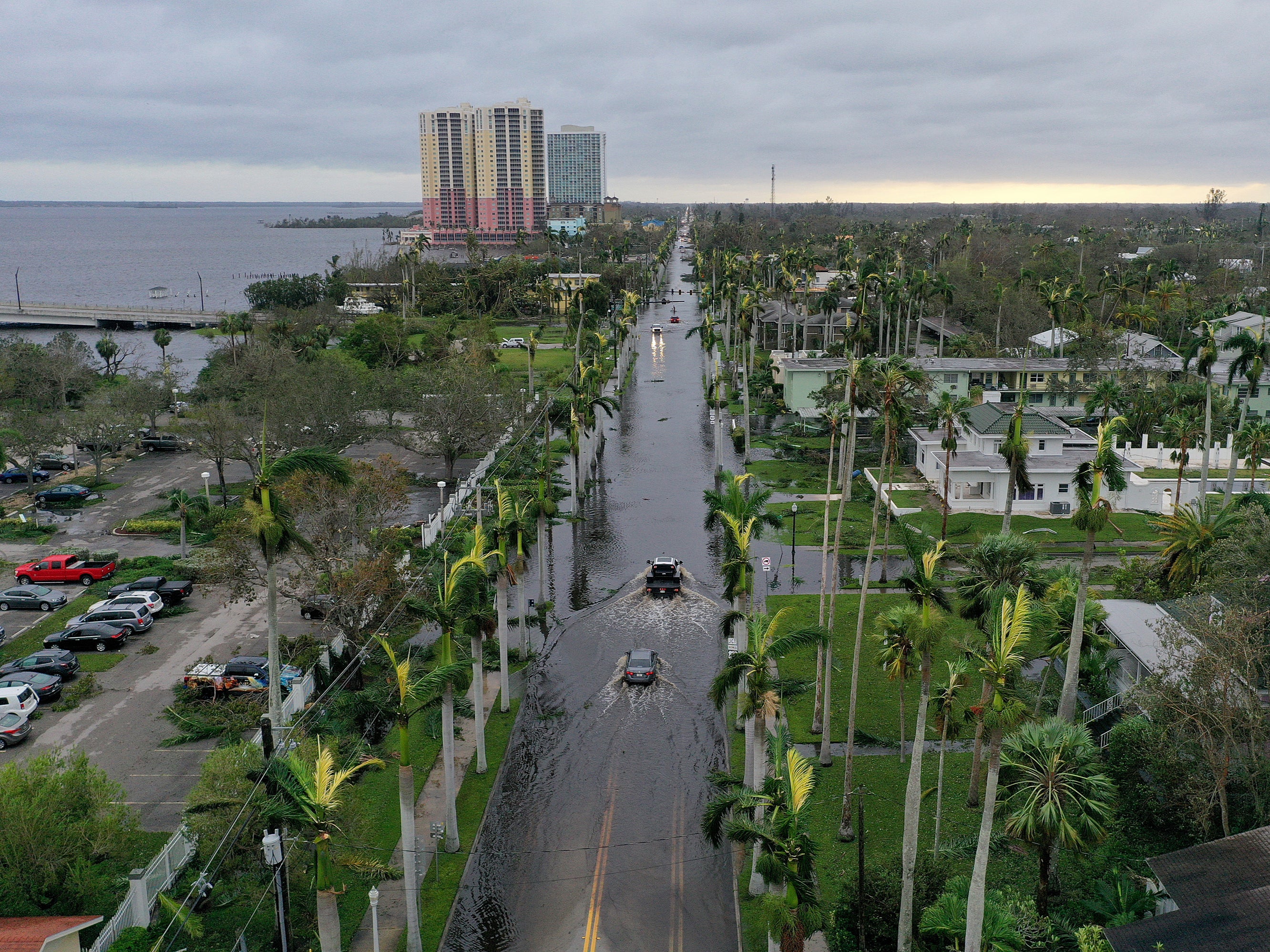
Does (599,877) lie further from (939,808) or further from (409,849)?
(939,808)

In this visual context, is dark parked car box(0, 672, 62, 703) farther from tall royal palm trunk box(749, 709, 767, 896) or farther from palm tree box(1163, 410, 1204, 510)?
palm tree box(1163, 410, 1204, 510)

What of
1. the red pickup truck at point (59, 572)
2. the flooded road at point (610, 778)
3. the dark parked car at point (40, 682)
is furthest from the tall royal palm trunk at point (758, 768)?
the red pickup truck at point (59, 572)

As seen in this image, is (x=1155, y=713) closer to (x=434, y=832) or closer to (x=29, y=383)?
(x=434, y=832)

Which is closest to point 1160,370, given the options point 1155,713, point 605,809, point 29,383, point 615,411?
point 615,411

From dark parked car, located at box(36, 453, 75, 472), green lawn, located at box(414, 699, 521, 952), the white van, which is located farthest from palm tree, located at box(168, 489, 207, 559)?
green lawn, located at box(414, 699, 521, 952)

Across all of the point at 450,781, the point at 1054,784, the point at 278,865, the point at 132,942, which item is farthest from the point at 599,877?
the point at 1054,784

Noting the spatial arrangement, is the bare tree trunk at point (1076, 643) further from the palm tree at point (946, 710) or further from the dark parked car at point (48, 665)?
the dark parked car at point (48, 665)

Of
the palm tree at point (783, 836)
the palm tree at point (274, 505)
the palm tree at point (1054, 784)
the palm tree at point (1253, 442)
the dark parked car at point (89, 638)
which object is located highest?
the palm tree at point (274, 505)
